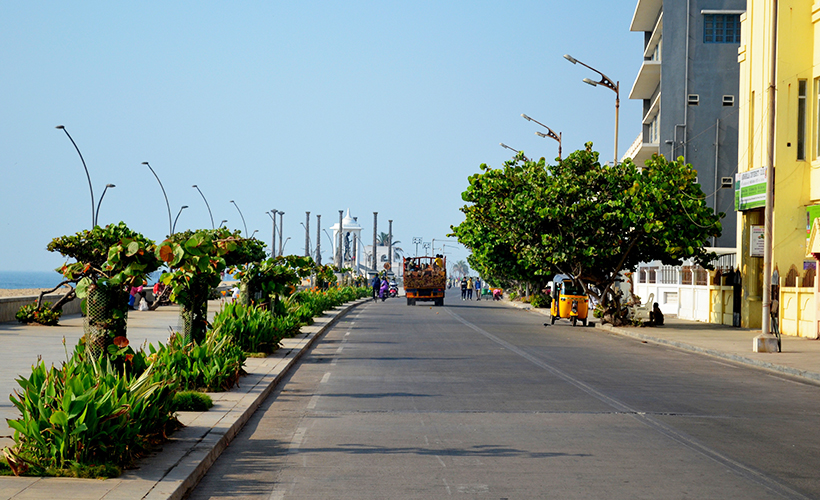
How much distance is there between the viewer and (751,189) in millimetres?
32125

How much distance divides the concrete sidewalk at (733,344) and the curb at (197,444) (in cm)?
1068

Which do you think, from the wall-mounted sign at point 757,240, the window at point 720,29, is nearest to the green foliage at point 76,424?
the wall-mounted sign at point 757,240

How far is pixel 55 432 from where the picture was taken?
7.36 metres

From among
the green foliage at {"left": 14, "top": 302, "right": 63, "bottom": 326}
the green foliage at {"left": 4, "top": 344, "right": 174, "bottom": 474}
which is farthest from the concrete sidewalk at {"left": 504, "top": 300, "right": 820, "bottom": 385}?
the green foliage at {"left": 14, "top": 302, "right": 63, "bottom": 326}

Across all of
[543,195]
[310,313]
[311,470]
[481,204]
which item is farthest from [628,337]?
[311,470]

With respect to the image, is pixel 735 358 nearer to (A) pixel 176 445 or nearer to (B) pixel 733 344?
(B) pixel 733 344

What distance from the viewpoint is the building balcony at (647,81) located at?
2016 inches

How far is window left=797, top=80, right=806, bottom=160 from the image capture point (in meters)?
30.6

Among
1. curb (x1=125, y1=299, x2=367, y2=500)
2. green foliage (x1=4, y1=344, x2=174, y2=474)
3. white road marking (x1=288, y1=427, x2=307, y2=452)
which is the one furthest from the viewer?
white road marking (x1=288, y1=427, x2=307, y2=452)

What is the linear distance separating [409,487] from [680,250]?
2719cm

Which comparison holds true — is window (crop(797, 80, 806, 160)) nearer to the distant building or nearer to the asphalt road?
the asphalt road

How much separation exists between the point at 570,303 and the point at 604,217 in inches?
170

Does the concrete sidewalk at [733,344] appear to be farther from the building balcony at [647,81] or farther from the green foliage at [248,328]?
the building balcony at [647,81]

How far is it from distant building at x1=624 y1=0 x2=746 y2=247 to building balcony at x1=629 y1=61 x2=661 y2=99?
6.78ft
